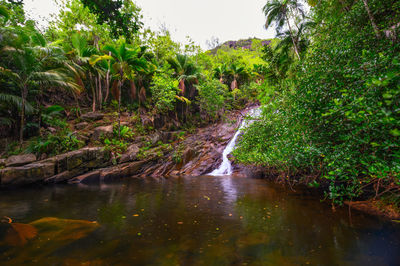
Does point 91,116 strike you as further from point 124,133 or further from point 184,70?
point 184,70

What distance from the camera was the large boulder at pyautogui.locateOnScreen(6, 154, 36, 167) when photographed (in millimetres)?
9438

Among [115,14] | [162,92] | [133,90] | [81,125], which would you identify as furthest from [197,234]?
[133,90]

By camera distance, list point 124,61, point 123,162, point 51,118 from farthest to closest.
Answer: point 124,61
point 51,118
point 123,162

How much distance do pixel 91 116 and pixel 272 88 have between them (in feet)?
43.2

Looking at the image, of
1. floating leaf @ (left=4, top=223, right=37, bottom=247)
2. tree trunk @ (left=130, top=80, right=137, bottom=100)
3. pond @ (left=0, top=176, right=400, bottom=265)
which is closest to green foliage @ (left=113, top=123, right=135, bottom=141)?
tree trunk @ (left=130, top=80, right=137, bottom=100)

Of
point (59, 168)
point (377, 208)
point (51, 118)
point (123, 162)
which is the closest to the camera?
point (377, 208)

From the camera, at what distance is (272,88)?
405 inches

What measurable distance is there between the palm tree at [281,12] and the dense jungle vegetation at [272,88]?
0.07 meters

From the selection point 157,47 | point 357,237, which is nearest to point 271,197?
point 357,237

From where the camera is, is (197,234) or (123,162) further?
(123,162)

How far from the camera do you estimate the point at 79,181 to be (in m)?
10.5

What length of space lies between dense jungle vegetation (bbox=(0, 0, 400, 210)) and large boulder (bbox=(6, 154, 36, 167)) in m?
0.52

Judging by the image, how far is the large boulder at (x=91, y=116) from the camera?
14796 mm

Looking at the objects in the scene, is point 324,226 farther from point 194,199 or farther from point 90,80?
point 90,80
